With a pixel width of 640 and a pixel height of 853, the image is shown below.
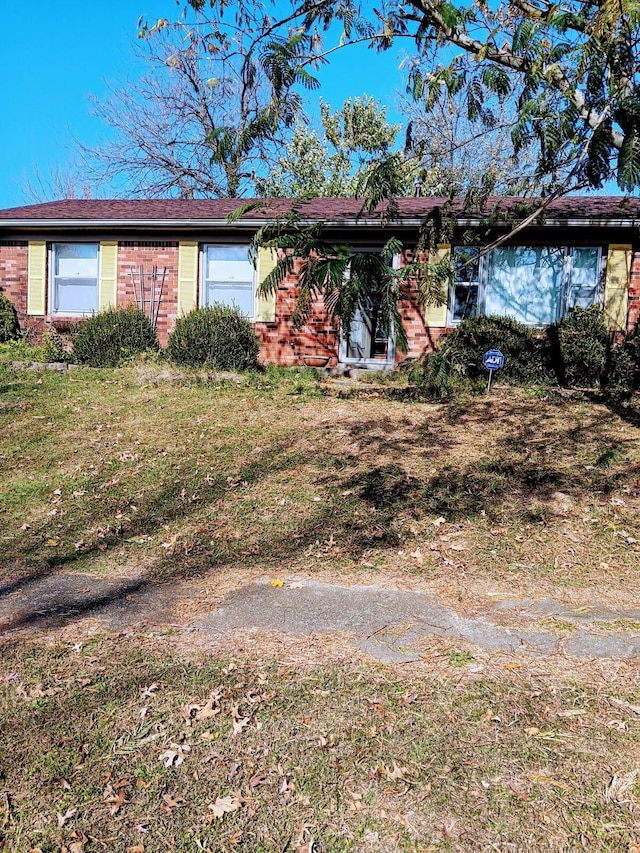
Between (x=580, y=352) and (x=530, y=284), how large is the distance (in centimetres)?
235

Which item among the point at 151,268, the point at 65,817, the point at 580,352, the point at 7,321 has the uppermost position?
the point at 151,268

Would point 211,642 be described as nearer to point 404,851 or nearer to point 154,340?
point 404,851

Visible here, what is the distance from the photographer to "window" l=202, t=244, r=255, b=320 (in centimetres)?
1415

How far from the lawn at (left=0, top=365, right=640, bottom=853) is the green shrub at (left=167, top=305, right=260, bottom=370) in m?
2.86

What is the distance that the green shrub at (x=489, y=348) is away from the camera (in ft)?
37.8

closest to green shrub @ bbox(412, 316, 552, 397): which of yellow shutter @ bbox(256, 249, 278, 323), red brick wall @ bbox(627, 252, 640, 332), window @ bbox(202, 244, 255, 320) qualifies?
red brick wall @ bbox(627, 252, 640, 332)

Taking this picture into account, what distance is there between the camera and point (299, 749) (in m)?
2.93

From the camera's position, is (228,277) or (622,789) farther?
(228,277)

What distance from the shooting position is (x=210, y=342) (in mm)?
12344

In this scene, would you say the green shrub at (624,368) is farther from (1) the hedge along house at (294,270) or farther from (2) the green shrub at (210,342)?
(2) the green shrub at (210,342)

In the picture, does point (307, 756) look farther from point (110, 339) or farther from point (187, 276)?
point (187, 276)

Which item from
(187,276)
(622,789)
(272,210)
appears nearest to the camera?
(622,789)

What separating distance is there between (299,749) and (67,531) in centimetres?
388

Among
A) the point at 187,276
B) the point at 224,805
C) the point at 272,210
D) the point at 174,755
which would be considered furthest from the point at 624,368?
the point at 224,805
